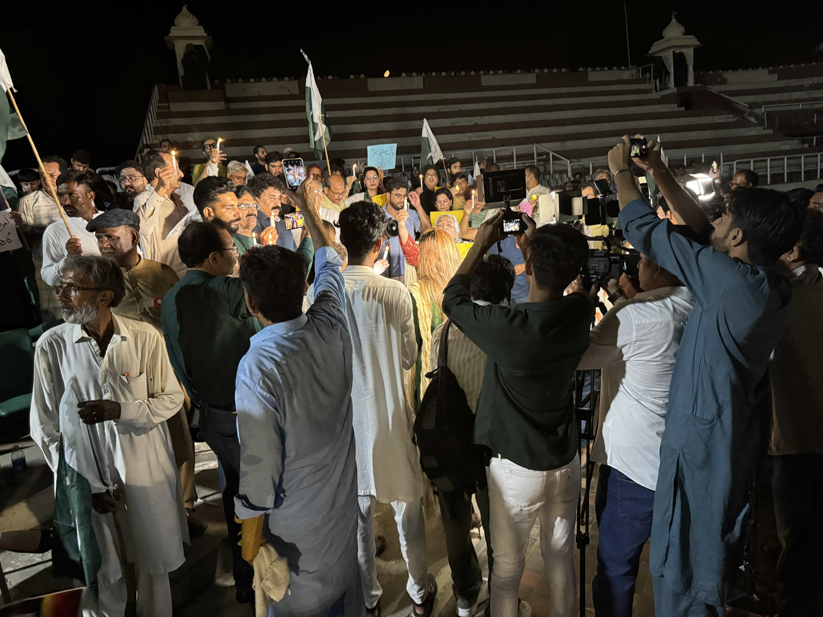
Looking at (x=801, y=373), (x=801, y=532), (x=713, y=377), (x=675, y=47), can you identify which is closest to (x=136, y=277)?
(x=713, y=377)

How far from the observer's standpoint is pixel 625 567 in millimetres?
2104

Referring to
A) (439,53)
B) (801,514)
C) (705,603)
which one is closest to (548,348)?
(705,603)

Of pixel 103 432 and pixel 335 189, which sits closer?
pixel 103 432

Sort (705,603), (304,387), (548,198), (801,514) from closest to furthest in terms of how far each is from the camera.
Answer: (304,387), (705,603), (801,514), (548,198)

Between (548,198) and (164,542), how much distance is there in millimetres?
2774

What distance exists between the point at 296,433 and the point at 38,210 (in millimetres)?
4745

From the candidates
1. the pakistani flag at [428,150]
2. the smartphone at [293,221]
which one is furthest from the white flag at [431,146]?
the smartphone at [293,221]

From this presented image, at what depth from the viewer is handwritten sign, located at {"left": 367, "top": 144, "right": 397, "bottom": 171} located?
5773 millimetres

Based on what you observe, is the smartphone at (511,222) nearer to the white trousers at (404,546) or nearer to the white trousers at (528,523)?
the white trousers at (528,523)

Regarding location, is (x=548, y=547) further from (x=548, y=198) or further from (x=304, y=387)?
(x=548, y=198)

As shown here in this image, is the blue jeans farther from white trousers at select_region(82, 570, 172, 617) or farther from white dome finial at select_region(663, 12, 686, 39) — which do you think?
white dome finial at select_region(663, 12, 686, 39)

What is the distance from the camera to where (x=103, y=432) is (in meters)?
2.24

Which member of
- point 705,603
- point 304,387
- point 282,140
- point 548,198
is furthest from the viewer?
point 282,140

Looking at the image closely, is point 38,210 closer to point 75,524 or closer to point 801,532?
point 75,524
